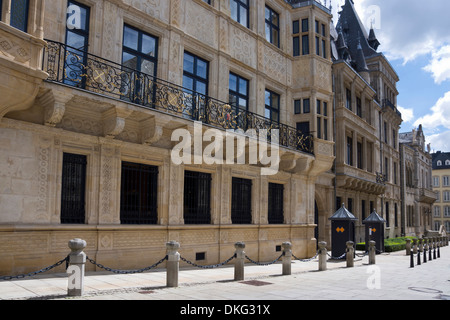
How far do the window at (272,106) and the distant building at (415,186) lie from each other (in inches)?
1075

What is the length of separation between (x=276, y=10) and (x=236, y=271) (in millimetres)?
13170

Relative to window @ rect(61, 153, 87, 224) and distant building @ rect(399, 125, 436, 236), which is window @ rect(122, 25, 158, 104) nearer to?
window @ rect(61, 153, 87, 224)

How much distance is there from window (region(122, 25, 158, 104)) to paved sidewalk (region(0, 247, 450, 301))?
5039mm

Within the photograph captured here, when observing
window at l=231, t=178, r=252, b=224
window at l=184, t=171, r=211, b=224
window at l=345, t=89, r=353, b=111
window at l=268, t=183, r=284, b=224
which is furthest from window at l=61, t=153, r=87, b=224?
window at l=345, t=89, r=353, b=111

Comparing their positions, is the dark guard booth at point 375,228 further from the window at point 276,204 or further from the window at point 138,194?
the window at point 138,194

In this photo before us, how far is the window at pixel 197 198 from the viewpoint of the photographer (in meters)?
14.2

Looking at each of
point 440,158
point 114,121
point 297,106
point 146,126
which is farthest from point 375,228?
point 440,158

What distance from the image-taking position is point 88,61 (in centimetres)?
1126

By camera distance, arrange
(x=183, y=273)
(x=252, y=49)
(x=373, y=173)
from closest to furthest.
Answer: (x=183, y=273)
(x=252, y=49)
(x=373, y=173)

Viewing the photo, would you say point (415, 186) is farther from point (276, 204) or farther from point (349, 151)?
point (276, 204)

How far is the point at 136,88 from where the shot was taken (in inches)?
487

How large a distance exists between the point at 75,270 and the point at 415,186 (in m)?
46.3
